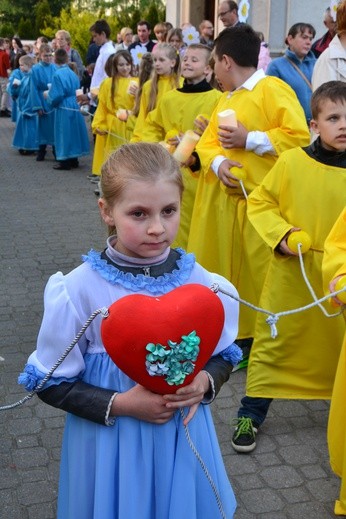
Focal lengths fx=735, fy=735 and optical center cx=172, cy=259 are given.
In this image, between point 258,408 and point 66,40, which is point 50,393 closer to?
point 258,408

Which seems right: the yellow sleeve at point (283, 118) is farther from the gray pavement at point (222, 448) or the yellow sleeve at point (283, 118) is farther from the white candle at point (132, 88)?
the white candle at point (132, 88)

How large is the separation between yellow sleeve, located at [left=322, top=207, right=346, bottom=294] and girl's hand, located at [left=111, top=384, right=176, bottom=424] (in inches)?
51.6

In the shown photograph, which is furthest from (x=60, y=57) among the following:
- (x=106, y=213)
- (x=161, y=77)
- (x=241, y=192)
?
(x=106, y=213)

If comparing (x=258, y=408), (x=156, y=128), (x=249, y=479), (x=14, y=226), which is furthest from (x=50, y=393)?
(x=14, y=226)

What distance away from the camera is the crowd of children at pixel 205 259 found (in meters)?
1.93

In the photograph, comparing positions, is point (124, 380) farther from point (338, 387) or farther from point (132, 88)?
point (132, 88)

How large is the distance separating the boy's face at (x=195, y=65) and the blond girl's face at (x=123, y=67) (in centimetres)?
338

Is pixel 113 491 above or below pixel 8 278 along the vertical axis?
above

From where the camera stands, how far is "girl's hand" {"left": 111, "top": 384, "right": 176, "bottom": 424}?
1835 mm

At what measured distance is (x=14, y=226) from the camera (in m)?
8.20

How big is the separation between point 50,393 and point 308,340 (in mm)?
1970

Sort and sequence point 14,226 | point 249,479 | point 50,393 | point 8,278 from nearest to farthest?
1. point 50,393
2. point 249,479
3. point 8,278
4. point 14,226

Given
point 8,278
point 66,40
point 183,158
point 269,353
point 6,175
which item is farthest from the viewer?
point 66,40

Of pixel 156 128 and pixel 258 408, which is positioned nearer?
pixel 258 408
